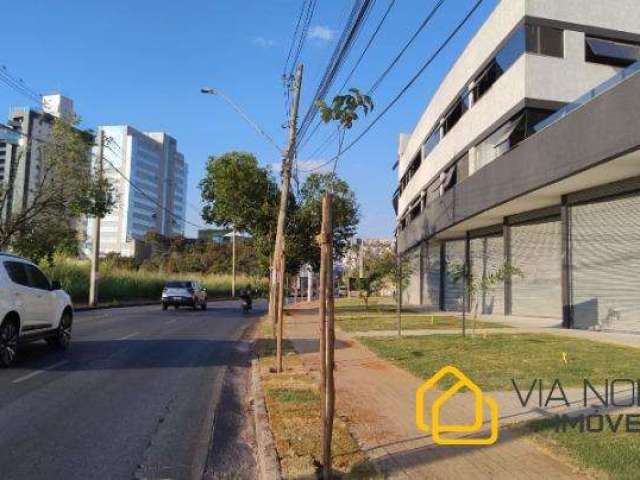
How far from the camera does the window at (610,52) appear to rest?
24.0m

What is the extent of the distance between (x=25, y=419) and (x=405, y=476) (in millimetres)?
4790

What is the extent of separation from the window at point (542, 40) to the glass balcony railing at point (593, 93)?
10.8 ft

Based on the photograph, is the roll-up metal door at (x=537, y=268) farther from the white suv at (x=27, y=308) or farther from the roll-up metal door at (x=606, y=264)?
the white suv at (x=27, y=308)

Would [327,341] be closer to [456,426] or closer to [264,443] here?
[264,443]

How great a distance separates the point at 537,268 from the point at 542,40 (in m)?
8.40

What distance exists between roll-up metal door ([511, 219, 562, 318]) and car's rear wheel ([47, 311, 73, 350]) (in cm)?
1553

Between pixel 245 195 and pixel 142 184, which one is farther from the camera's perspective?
pixel 142 184

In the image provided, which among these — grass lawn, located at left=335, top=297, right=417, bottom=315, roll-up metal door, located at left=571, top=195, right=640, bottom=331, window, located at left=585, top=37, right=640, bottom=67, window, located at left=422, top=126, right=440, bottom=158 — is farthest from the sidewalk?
window, located at left=422, top=126, right=440, bottom=158

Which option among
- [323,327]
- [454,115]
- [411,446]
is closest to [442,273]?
[454,115]

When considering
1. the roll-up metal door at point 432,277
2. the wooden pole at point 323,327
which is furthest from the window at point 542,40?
the wooden pole at point 323,327

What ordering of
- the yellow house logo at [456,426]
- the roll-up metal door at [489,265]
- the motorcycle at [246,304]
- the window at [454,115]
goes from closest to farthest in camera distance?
the yellow house logo at [456,426] → the roll-up metal door at [489,265] → the window at [454,115] → the motorcycle at [246,304]

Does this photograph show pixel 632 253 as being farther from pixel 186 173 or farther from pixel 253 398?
pixel 186 173

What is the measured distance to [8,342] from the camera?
38.4 ft

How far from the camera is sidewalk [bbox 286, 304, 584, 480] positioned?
5.53m
